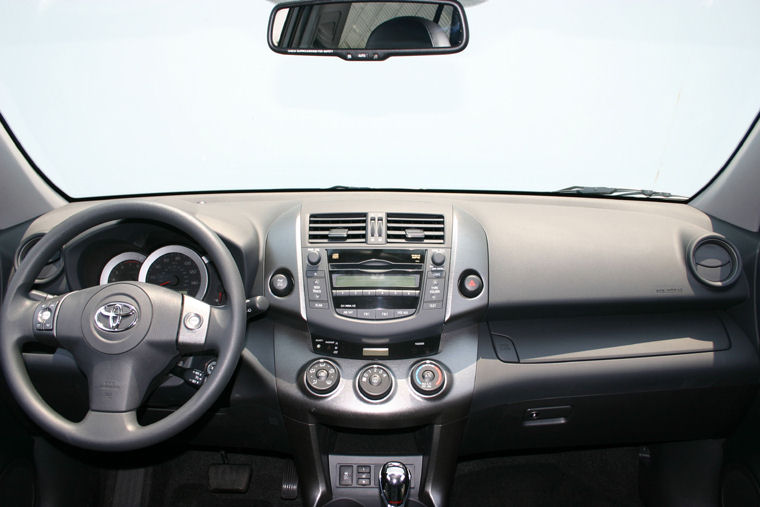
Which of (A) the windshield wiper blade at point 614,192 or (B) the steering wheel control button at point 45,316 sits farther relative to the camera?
(A) the windshield wiper blade at point 614,192

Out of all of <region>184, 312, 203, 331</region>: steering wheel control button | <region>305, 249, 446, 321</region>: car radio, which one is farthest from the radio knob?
<region>184, 312, 203, 331</region>: steering wheel control button

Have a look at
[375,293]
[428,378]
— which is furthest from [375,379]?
[375,293]

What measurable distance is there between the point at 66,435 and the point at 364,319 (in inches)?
37.7

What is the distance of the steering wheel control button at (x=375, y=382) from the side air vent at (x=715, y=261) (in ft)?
4.16

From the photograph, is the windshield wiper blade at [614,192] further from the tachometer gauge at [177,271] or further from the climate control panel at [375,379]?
the tachometer gauge at [177,271]

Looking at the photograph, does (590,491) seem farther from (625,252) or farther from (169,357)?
(169,357)

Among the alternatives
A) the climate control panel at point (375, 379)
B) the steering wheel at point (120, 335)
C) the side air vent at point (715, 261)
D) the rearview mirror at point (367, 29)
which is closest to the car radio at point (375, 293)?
the climate control panel at point (375, 379)

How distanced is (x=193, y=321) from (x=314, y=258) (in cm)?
49

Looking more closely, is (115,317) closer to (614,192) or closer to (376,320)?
(376,320)

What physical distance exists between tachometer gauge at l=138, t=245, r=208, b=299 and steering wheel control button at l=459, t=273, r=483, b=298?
965mm

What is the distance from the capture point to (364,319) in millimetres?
1772

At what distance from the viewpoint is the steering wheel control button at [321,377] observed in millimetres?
1755

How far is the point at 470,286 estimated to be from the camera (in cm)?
181

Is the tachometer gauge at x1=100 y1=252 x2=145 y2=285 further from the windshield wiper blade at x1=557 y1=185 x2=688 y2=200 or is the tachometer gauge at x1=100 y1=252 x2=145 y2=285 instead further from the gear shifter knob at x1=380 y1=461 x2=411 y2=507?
the windshield wiper blade at x1=557 y1=185 x2=688 y2=200
